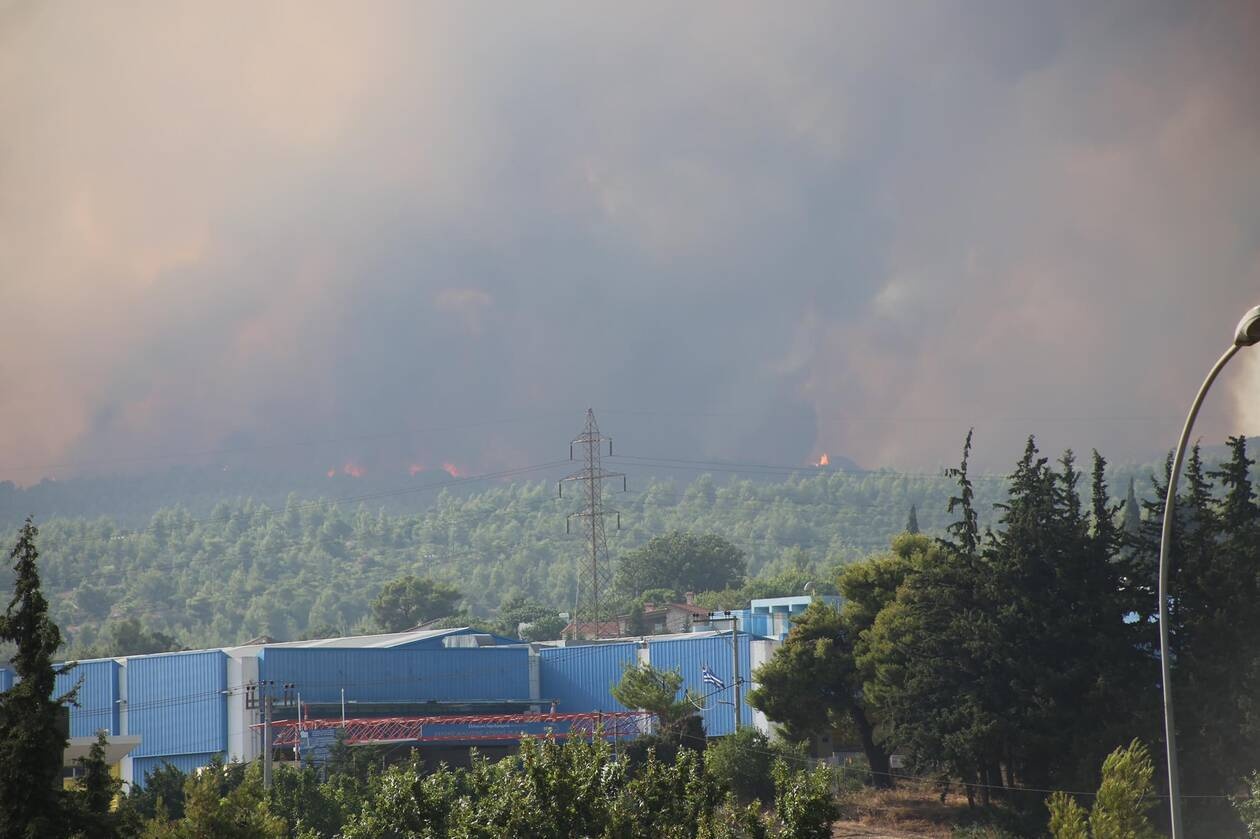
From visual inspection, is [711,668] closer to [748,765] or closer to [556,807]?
[748,765]

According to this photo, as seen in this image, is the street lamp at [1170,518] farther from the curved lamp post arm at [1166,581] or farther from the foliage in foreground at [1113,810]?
the foliage in foreground at [1113,810]

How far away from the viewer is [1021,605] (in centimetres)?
6769

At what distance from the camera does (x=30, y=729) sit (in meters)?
27.1

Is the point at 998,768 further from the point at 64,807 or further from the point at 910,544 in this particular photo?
the point at 64,807

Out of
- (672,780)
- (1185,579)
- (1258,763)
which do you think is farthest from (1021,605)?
(672,780)

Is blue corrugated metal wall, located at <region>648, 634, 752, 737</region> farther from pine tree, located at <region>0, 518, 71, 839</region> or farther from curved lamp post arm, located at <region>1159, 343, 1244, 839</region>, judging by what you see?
pine tree, located at <region>0, 518, 71, 839</region>

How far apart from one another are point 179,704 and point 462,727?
21352 millimetres

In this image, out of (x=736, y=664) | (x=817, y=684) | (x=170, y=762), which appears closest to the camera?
(x=817, y=684)

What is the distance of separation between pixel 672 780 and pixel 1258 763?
1509 inches

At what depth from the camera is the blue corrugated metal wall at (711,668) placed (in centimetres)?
9373

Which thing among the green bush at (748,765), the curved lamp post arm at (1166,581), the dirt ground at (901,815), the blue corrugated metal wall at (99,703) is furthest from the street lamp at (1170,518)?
the blue corrugated metal wall at (99,703)

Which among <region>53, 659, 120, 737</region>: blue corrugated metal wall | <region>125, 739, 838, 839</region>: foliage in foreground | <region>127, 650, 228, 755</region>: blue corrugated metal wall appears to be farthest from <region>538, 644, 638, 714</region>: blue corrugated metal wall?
<region>125, 739, 838, 839</region>: foliage in foreground

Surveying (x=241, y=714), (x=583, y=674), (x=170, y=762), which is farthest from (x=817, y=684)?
(x=170, y=762)

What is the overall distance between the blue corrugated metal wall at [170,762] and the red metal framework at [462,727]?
34.9ft
